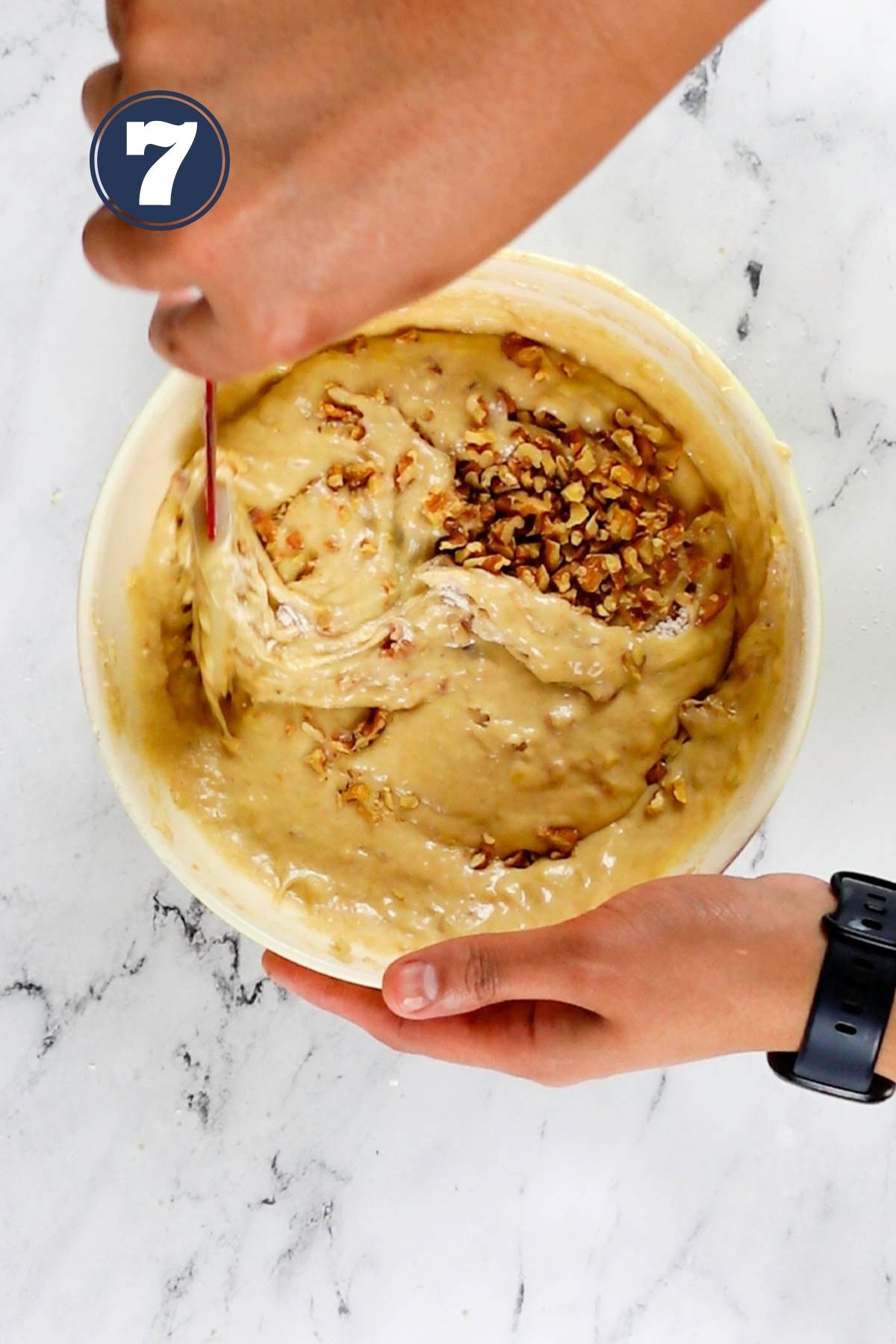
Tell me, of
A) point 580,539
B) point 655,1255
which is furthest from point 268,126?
point 655,1255

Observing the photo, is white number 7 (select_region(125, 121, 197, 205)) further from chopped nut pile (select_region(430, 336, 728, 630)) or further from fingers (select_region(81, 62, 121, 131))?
chopped nut pile (select_region(430, 336, 728, 630))

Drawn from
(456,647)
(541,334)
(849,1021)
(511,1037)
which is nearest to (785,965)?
(849,1021)

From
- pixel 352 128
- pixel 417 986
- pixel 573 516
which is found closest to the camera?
pixel 352 128

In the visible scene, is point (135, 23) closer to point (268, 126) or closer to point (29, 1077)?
point (268, 126)

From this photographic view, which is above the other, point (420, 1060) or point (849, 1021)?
point (849, 1021)

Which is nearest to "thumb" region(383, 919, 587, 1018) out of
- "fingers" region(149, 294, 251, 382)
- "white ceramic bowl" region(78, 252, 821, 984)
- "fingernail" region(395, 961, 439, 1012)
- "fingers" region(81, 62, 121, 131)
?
"fingernail" region(395, 961, 439, 1012)

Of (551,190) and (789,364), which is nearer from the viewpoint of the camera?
(551,190)

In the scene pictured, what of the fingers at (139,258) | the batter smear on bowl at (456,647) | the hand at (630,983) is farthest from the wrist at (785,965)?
the fingers at (139,258)

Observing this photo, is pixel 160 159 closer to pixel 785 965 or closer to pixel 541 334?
pixel 541 334
